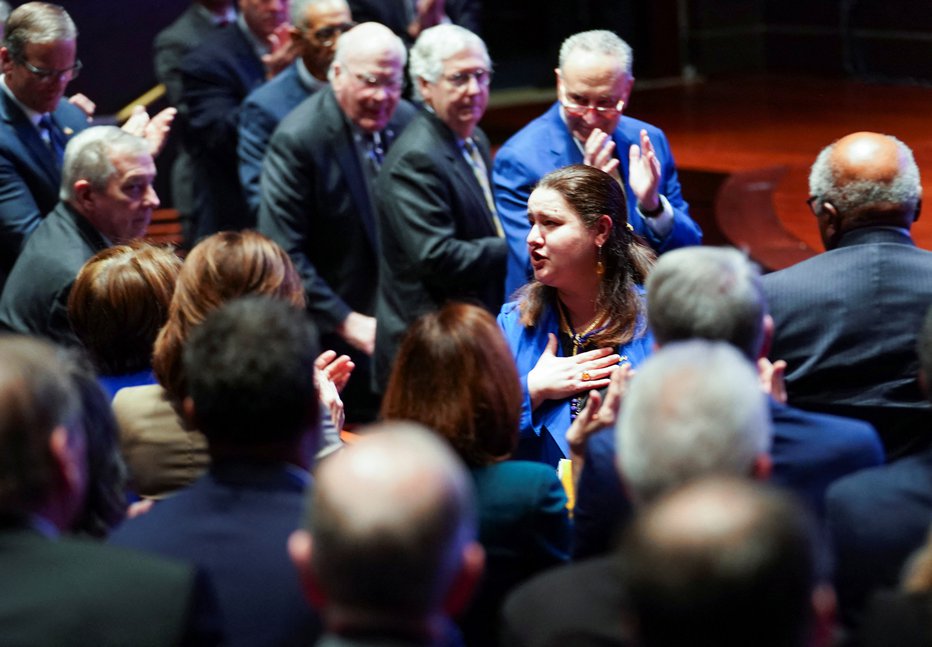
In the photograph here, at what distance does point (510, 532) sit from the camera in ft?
7.34

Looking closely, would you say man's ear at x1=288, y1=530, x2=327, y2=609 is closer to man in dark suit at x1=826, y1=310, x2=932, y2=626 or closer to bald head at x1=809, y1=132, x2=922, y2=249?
man in dark suit at x1=826, y1=310, x2=932, y2=626

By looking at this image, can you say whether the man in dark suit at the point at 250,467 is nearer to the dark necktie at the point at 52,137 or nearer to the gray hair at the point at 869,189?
the gray hair at the point at 869,189

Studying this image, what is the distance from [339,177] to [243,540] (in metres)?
2.81

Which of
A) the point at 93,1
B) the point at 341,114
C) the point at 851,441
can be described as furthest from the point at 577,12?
the point at 851,441

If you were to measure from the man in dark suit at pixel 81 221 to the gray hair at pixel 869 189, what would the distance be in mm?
1889

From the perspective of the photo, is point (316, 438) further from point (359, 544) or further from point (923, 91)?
point (923, 91)

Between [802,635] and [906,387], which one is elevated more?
[802,635]

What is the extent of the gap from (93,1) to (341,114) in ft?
11.3

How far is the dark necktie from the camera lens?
14.7ft

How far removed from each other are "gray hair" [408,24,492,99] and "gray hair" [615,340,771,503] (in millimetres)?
2678

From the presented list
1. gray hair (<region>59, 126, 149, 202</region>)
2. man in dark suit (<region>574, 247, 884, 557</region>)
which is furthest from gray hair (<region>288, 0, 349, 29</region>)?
man in dark suit (<region>574, 247, 884, 557</region>)

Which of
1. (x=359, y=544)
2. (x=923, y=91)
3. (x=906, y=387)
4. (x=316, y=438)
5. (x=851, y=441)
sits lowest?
(x=923, y=91)

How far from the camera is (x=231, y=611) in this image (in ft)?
6.28

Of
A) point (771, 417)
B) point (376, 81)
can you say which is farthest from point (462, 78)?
point (771, 417)
